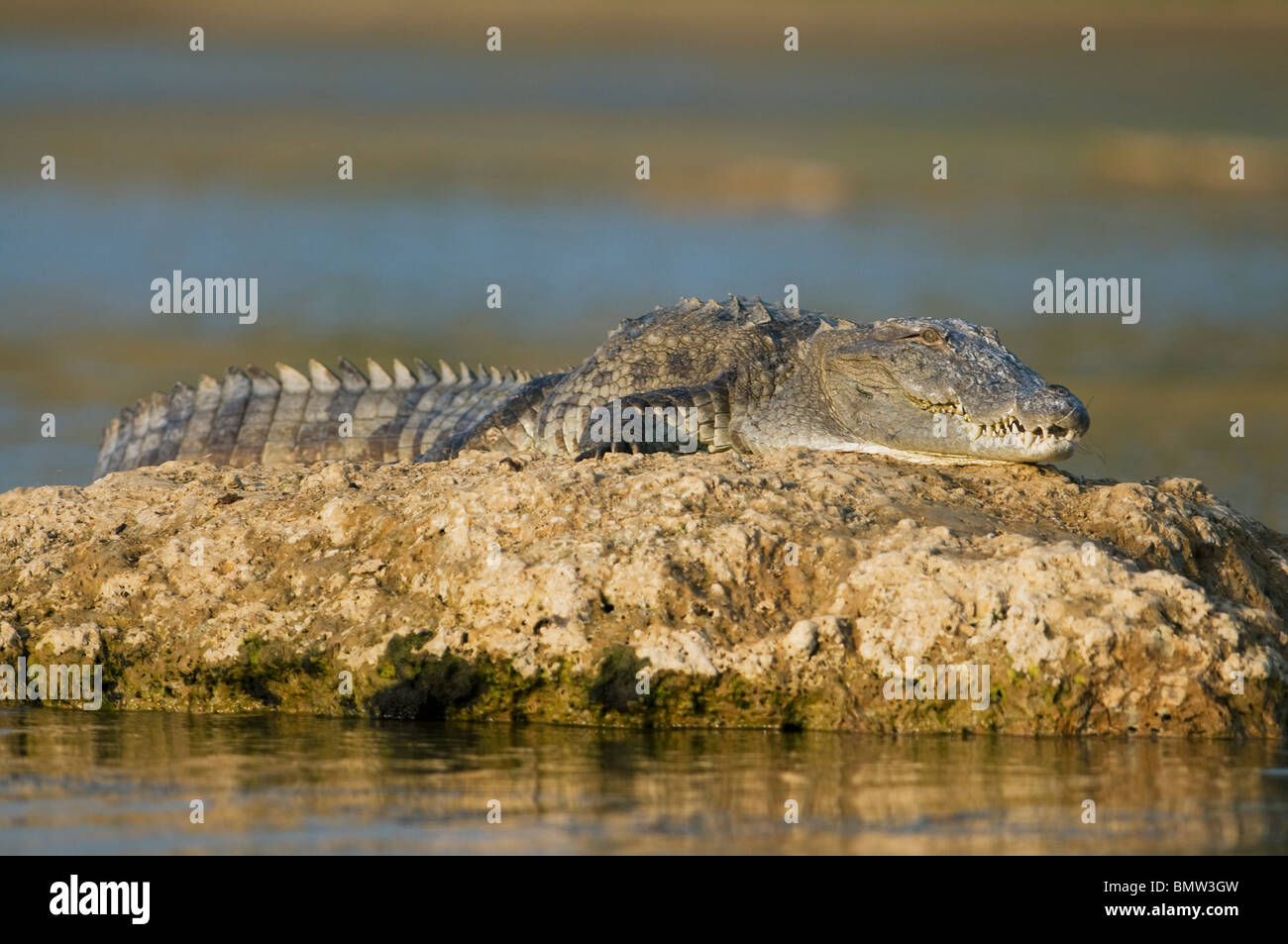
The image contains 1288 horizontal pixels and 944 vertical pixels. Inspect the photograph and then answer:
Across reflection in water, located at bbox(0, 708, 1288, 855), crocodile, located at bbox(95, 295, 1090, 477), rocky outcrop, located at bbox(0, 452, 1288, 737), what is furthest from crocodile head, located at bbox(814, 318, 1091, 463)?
reflection in water, located at bbox(0, 708, 1288, 855)

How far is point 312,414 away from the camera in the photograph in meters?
10.1

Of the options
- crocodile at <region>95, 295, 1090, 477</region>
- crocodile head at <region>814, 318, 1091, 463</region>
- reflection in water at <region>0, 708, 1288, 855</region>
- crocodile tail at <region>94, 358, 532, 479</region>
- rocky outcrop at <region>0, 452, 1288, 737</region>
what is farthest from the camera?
crocodile tail at <region>94, 358, 532, 479</region>

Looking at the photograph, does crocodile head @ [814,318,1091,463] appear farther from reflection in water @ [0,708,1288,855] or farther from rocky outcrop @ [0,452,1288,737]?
reflection in water @ [0,708,1288,855]

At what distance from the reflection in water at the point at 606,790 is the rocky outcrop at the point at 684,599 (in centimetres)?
15

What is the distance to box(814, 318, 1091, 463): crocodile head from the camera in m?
6.49

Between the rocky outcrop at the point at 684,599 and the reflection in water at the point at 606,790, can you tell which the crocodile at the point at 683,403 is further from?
the reflection in water at the point at 606,790

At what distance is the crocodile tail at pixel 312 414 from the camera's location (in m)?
9.88

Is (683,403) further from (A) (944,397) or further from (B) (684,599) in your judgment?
(B) (684,599)

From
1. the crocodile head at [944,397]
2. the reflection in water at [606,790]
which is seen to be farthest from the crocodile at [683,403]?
the reflection in water at [606,790]

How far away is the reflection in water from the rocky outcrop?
0.50ft

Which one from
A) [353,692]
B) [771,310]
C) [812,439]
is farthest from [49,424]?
[353,692]

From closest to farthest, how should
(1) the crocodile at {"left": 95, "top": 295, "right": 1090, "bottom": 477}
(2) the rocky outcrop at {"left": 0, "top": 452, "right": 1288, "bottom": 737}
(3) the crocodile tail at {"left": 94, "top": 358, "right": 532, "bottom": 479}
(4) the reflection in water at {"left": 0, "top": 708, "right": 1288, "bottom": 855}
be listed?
(4) the reflection in water at {"left": 0, "top": 708, "right": 1288, "bottom": 855}, (2) the rocky outcrop at {"left": 0, "top": 452, "right": 1288, "bottom": 737}, (1) the crocodile at {"left": 95, "top": 295, "right": 1090, "bottom": 477}, (3) the crocodile tail at {"left": 94, "top": 358, "right": 532, "bottom": 479}

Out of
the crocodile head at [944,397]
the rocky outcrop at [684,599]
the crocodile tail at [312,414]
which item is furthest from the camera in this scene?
A: the crocodile tail at [312,414]
